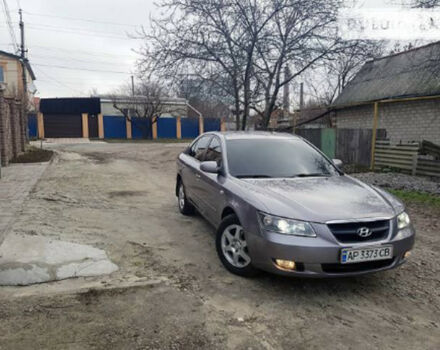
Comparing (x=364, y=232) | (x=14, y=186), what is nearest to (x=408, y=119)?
(x=364, y=232)

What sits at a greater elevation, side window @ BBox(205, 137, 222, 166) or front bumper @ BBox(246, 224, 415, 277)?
side window @ BBox(205, 137, 222, 166)

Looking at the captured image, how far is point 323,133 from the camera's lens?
12.9m

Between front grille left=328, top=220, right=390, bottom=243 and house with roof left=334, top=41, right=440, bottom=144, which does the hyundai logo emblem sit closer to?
front grille left=328, top=220, right=390, bottom=243

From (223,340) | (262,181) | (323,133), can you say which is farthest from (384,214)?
(323,133)

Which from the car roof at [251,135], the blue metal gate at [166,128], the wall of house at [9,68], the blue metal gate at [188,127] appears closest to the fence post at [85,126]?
the blue metal gate at [166,128]

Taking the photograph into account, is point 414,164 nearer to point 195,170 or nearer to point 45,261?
point 195,170

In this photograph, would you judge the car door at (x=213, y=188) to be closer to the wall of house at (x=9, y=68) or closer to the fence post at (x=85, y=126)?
the fence post at (x=85, y=126)

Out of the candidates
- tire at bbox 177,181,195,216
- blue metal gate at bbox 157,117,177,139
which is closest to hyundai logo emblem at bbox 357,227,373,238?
tire at bbox 177,181,195,216

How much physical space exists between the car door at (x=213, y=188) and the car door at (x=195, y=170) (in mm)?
168

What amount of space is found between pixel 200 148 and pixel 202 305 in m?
3.12

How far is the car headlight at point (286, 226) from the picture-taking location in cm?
298

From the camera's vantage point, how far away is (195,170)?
519cm

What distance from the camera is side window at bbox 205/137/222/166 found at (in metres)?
4.62

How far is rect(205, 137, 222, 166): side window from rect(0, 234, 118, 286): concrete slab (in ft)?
6.18
